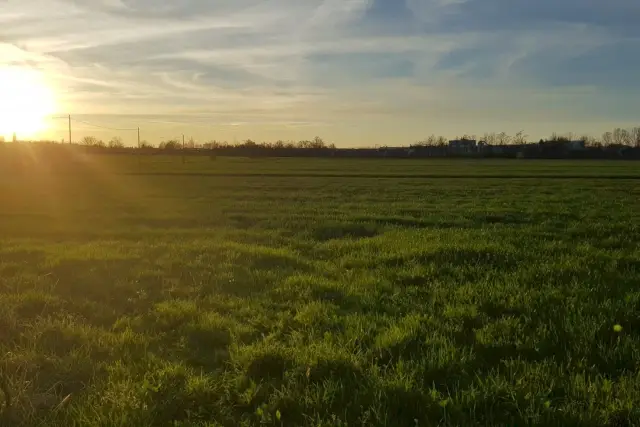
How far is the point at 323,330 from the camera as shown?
5.66m

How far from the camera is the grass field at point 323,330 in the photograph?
3.94 meters

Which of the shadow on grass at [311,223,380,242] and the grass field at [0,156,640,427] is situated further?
the shadow on grass at [311,223,380,242]

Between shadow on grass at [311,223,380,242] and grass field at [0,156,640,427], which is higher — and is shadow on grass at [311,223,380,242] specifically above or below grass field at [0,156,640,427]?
above

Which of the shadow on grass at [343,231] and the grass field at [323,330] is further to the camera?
the shadow on grass at [343,231]

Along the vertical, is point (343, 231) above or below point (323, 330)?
above

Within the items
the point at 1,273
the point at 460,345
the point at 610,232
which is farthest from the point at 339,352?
the point at 610,232

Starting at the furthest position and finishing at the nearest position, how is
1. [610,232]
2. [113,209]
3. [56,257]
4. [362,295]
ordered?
[113,209]
[610,232]
[56,257]
[362,295]

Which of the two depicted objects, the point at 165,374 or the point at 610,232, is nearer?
the point at 165,374

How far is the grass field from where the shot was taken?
3939 mm

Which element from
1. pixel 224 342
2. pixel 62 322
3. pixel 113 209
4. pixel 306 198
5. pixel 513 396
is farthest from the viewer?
pixel 306 198

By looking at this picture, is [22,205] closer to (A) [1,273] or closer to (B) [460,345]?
(A) [1,273]

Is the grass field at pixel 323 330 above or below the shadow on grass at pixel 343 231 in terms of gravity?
below

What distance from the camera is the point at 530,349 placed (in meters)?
4.98

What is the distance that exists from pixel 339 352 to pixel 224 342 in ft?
4.41
